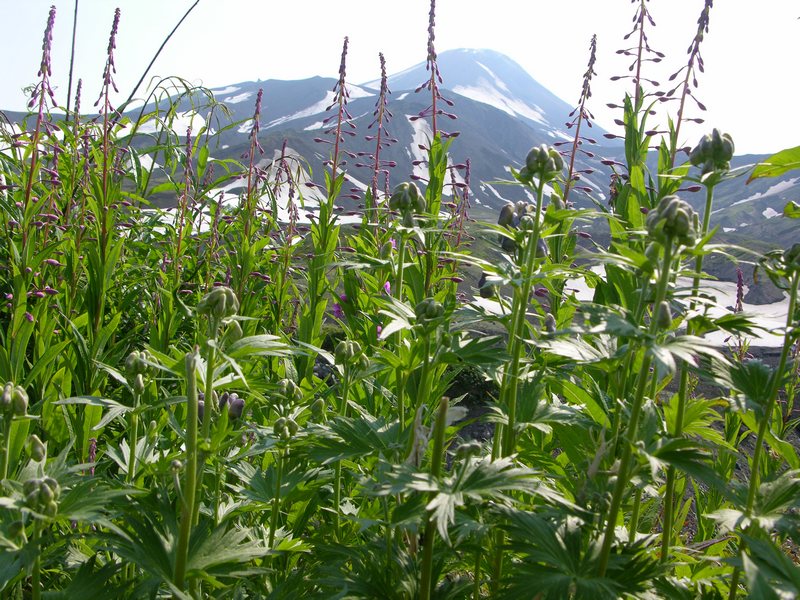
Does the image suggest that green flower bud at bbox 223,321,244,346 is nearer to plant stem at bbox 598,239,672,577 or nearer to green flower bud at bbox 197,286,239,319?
green flower bud at bbox 197,286,239,319

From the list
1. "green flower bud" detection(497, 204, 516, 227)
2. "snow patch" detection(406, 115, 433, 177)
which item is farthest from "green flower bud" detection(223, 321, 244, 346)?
"snow patch" detection(406, 115, 433, 177)

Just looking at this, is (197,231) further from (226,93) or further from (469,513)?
(226,93)

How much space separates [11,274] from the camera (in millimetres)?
2928

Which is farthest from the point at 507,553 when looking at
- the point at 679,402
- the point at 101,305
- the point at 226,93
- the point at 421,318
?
the point at 226,93

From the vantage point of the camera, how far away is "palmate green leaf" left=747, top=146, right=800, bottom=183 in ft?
4.61

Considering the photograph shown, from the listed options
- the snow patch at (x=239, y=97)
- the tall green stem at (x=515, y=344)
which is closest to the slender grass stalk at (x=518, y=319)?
the tall green stem at (x=515, y=344)

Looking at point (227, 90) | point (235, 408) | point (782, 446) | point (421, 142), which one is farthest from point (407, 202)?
point (227, 90)

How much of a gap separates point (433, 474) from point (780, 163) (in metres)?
1.06

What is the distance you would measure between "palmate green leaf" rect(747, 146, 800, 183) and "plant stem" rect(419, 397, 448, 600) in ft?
3.03

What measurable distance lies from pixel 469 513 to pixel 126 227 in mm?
3171

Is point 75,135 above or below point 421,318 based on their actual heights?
above

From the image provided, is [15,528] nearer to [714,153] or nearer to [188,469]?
[188,469]

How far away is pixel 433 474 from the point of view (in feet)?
4.37

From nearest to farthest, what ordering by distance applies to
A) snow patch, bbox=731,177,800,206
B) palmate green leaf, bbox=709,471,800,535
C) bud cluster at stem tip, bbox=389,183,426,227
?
palmate green leaf, bbox=709,471,800,535 → bud cluster at stem tip, bbox=389,183,426,227 → snow patch, bbox=731,177,800,206
